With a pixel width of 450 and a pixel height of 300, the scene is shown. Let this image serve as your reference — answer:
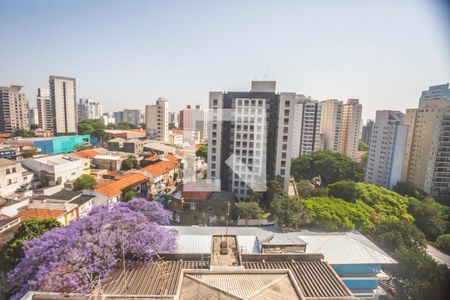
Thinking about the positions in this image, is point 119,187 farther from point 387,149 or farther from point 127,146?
point 387,149

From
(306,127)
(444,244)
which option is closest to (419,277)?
(444,244)

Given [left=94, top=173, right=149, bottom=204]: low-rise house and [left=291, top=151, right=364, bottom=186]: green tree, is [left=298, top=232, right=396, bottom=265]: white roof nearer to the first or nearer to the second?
[left=94, top=173, right=149, bottom=204]: low-rise house

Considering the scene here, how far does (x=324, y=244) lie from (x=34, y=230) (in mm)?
9314

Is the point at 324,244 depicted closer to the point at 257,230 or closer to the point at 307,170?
the point at 257,230

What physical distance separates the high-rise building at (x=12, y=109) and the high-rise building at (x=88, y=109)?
25.3 m

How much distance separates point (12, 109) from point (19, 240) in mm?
39156

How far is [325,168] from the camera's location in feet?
66.4

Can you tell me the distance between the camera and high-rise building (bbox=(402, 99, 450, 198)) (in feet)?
57.6

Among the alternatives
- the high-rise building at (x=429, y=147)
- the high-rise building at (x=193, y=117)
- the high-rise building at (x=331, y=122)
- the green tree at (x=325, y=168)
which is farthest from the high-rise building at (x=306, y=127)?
the high-rise building at (x=193, y=117)

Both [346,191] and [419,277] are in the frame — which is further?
[346,191]

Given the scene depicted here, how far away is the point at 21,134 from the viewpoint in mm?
33281

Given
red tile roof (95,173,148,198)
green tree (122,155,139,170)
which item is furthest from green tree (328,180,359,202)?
green tree (122,155,139,170)

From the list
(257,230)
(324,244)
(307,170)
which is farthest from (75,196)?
(307,170)

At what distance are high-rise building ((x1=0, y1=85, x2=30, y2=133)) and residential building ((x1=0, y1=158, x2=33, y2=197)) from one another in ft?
91.4
